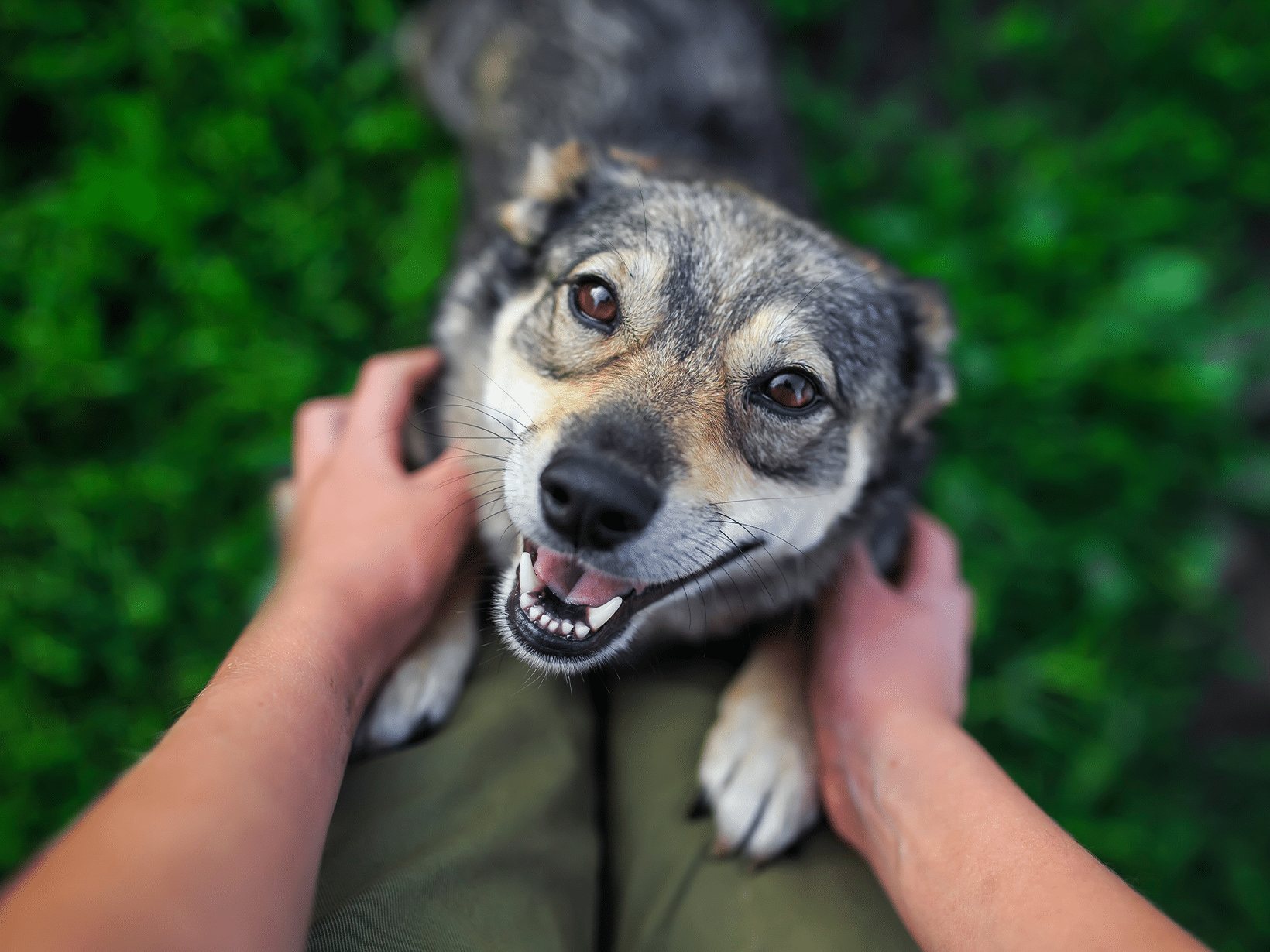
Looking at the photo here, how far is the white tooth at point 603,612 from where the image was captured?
1.88m

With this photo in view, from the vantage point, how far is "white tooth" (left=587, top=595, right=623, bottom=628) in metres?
1.88

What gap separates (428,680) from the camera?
81.6 inches

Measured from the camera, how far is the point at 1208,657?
3.62m

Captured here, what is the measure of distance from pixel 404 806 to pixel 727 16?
4.18m

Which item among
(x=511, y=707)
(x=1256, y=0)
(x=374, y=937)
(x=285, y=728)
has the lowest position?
(x=374, y=937)

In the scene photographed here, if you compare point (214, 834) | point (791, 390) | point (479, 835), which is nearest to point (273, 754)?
point (214, 834)

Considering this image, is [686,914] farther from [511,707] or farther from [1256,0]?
[1256,0]

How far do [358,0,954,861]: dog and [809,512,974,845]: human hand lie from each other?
0.25 ft

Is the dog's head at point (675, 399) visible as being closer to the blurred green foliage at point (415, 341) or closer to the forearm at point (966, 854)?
the forearm at point (966, 854)

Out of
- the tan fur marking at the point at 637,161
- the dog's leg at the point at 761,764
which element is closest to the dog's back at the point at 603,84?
the tan fur marking at the point at 637,161

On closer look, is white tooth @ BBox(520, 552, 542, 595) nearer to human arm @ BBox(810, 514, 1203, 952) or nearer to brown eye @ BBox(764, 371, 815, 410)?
brown eye @ BBox(764, 371, 815, 410)

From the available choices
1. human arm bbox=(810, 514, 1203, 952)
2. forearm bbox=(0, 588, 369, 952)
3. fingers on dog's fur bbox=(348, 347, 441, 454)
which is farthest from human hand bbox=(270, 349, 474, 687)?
human arm bbox=(810, 514, 1203, 952)

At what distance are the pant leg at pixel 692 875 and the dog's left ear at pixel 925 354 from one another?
120 cm

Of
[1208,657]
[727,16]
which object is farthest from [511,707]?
[727,16]
